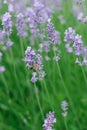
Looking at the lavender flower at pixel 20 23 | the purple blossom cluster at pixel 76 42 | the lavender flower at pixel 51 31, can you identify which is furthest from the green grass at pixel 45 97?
the lavender flower at pixel 51 31

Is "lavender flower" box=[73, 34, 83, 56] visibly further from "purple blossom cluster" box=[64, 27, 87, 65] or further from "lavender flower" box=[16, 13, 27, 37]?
"lavender flower" box=[16, 13, 27, 37]

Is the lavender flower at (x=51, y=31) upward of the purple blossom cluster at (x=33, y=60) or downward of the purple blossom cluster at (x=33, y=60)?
upward

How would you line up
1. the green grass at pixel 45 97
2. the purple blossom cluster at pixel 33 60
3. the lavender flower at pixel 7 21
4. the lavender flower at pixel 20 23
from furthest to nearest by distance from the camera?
the green grass at pixel 45 97 < the lavender flower at pixel 20 23 < the lavender flower at pixel 7 21 < the purple blossom cluster at pixel 33 60

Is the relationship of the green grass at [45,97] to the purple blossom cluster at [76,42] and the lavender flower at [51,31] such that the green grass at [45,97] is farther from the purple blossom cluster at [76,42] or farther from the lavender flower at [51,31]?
the lavender flower at [51,31]

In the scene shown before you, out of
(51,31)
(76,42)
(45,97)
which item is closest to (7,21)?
(51,31)

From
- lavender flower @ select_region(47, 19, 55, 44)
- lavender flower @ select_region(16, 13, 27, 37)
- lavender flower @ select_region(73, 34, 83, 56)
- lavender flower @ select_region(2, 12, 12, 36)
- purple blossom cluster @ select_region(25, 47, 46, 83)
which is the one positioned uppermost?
lavender flower @ select_region(16, 13, 27, 37)

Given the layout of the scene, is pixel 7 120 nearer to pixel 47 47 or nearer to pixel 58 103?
pixel 58 103

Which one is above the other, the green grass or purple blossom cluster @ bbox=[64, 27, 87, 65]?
the green grass

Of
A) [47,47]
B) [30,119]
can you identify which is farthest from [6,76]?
[47,47]

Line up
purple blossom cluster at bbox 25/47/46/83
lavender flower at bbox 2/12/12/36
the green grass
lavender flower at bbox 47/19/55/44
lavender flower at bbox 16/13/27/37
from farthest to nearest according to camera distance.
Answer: the green grass → lavender flower at bbox 16/13/27/37 → lavender flower at bbox 2/12/12/36 → lavender flower at bbox 47/19/55/44 → purple blossom cluster at bbox 25/47/46/83

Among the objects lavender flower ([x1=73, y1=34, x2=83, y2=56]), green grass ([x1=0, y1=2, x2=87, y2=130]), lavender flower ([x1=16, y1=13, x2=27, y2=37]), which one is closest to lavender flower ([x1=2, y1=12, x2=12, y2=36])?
lavender flower ([x1=16, y1=13, x2=27, y2=37])

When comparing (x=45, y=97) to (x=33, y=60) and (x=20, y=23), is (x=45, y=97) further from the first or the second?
(x=33, y=60)
